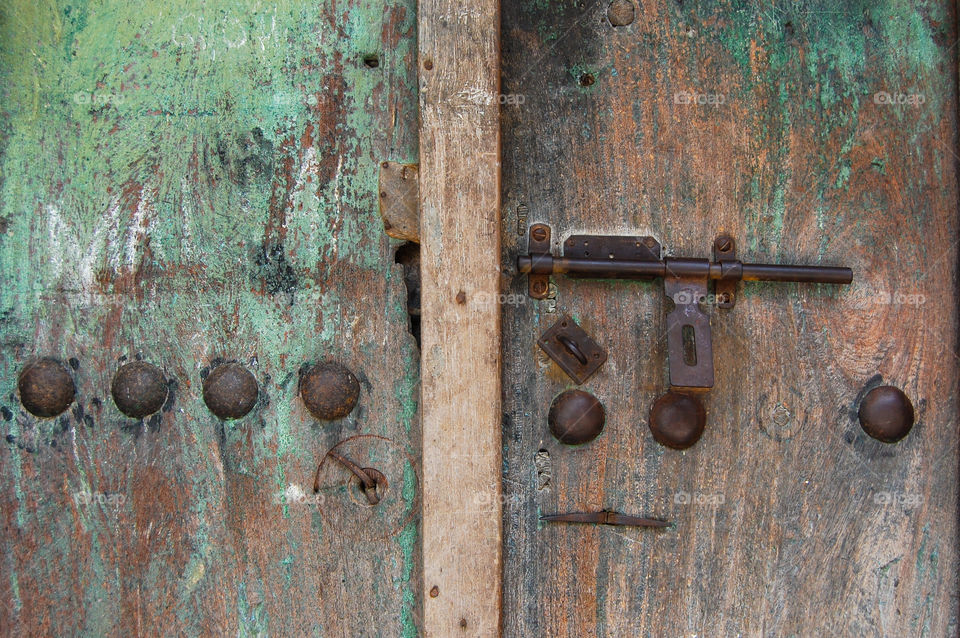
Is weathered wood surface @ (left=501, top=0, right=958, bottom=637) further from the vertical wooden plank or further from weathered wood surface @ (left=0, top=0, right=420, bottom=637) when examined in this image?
weathered wood surface @ (left=0, top=0, right=420, bottom=637)

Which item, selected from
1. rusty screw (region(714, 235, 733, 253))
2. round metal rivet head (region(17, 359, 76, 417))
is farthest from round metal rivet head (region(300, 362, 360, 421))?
rusty screw (region(714, 235, 733, 253))

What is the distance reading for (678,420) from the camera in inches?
51.6

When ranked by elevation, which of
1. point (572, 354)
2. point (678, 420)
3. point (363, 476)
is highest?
point (572, 354)

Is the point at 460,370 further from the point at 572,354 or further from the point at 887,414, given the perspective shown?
the point at 887,414

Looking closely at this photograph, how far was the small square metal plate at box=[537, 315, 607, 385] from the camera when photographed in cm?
133

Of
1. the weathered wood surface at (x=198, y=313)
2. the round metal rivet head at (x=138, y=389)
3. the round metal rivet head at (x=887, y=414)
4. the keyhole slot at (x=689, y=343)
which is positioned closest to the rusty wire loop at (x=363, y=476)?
the weathered wood surface at (x=198, y=313)

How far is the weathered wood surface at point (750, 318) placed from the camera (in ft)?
4.42

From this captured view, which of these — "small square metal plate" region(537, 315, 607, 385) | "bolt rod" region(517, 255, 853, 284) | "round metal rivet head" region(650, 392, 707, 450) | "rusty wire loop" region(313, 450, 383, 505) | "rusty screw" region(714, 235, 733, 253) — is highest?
"rusty screw" region(714, 235, 733, 253)

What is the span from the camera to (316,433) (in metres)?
1.34

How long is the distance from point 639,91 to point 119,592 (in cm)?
135

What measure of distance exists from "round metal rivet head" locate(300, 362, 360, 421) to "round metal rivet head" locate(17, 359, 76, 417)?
0.43m

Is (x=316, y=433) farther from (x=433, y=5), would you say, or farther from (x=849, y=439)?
(x=849, y=439)

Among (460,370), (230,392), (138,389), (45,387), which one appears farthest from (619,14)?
(45,387)

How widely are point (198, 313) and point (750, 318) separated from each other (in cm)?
103
